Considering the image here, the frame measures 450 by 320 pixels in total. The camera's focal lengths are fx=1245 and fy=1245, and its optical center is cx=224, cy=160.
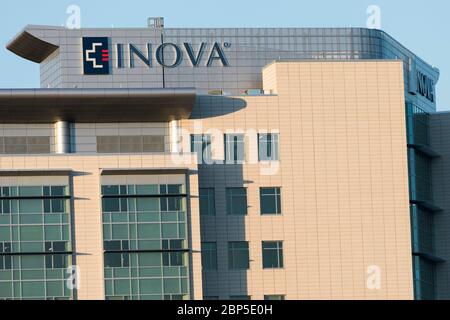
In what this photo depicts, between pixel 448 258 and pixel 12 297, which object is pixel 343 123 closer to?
pixel 448 258

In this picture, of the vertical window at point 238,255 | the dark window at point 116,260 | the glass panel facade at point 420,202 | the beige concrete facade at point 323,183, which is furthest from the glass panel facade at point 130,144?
the glass panel facade at point 420,202

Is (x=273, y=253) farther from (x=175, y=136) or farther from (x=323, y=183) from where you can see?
(x=175, y=136)

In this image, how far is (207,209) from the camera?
84.4 m

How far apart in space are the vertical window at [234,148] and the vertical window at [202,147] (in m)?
1.22

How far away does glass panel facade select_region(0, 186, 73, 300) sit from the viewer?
78.9 metres

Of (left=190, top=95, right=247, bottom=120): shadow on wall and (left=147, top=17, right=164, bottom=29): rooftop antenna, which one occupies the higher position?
(left=147, top=17, right=164, bottom=29): rooftop antenna

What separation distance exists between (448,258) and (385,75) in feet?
50.7

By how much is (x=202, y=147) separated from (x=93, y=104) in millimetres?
8010

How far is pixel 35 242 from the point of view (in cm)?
7969

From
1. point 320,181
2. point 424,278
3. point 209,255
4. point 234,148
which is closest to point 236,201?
point 234,148

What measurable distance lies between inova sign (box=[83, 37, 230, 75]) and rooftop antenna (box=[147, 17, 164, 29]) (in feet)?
5.59

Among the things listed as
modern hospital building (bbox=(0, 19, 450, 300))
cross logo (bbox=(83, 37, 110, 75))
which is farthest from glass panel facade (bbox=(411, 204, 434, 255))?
cross logo (bbox=(83, 37, 110, 75))

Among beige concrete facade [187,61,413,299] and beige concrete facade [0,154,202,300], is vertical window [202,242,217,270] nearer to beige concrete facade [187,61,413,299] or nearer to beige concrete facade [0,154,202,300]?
beige concrete facade [187,61,413,299]
